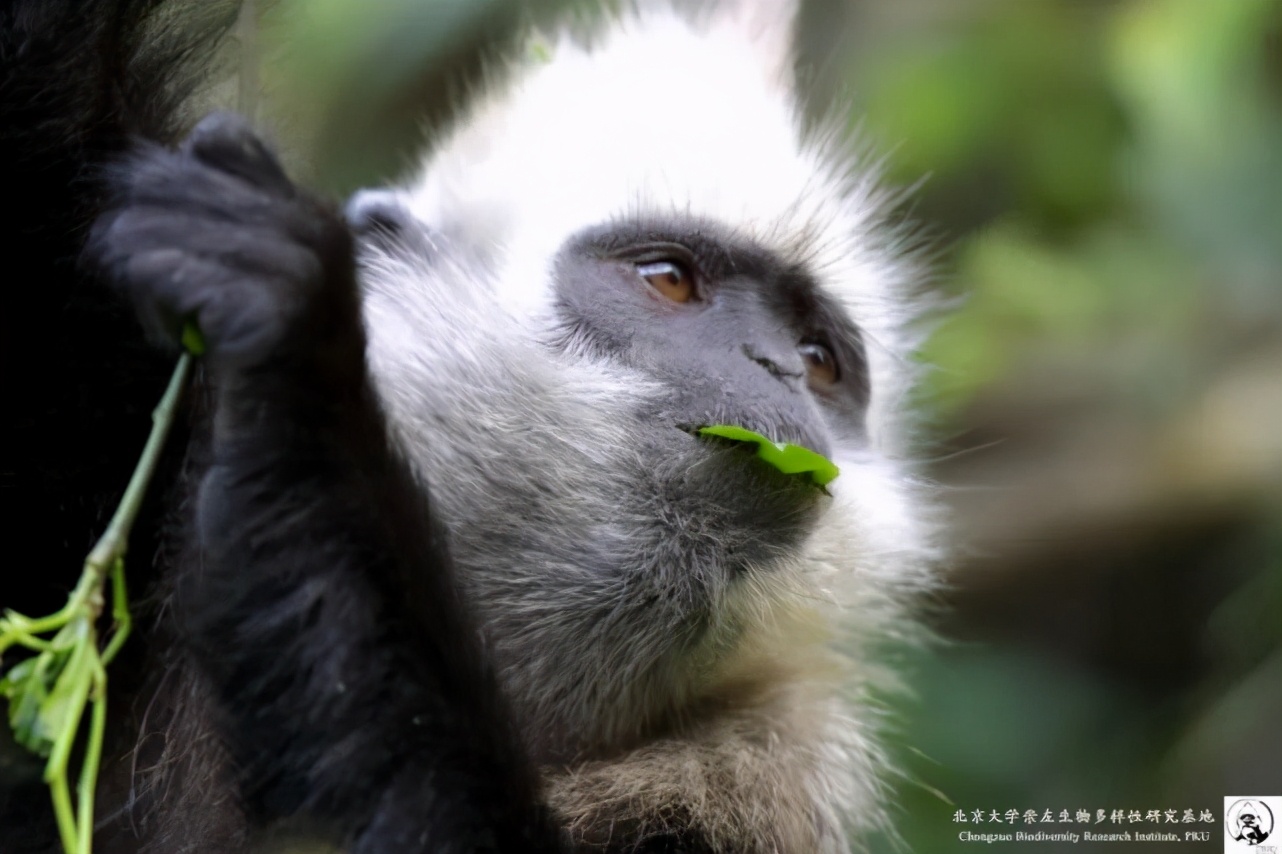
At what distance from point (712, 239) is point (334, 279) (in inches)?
33.4

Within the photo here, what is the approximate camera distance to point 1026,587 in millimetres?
3812

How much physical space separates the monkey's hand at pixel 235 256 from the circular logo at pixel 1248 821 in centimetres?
158

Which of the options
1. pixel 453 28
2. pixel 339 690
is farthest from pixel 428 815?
pixel 453 28

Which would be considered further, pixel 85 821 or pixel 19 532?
pixel 19 532

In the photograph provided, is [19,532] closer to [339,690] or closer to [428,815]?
[339,690]

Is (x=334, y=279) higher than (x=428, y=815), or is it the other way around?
(x=334, y=279)

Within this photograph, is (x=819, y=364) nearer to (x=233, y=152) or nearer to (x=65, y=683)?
(x=233, y=152)

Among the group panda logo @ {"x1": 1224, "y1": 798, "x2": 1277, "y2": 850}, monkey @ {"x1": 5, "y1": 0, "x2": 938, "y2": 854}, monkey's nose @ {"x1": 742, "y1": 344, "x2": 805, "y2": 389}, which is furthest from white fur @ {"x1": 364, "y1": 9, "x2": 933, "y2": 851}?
panda logo @ {"x1": 1224, "y1": 798, "x2": 1277, "y2": 850}

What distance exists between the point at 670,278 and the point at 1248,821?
4.24 feet

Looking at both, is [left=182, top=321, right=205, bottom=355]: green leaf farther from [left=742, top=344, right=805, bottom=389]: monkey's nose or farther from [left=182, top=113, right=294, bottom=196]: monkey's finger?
[left=742, top=344, right=805, bottom=389]: monkey's nose

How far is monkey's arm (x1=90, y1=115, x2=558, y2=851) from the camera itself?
4.28 ft

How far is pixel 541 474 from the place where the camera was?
184cm

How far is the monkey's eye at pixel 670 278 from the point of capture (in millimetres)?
1998

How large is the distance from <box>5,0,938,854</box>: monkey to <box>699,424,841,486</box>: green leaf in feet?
0.10
